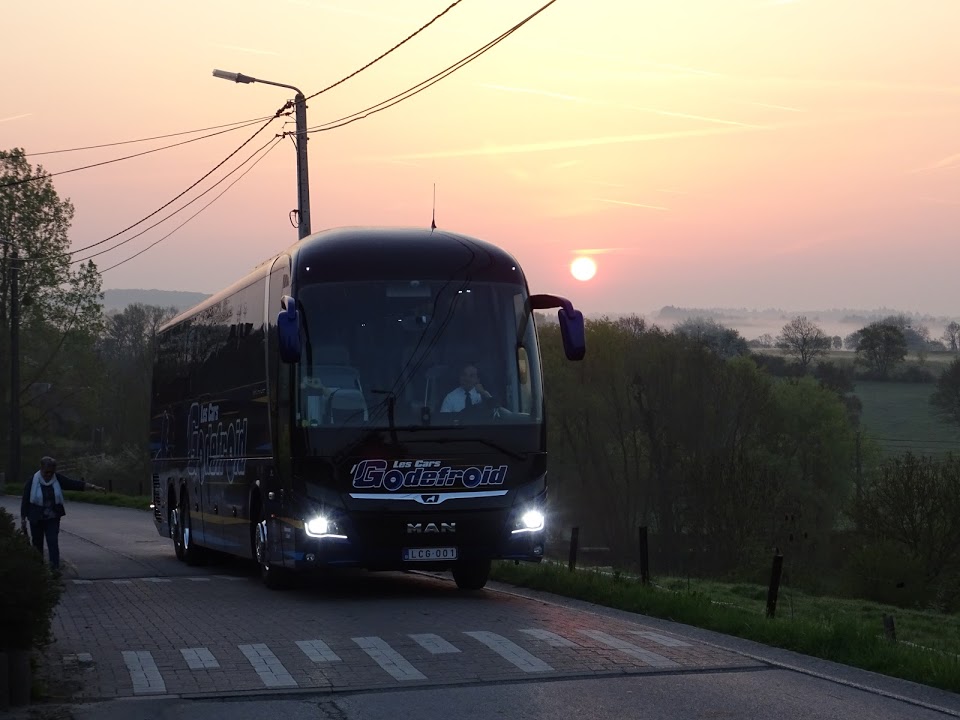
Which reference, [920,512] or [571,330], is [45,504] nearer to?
[571,330]

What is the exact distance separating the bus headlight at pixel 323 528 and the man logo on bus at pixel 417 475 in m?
0.46

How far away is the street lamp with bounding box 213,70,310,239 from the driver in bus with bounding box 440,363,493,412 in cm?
1278

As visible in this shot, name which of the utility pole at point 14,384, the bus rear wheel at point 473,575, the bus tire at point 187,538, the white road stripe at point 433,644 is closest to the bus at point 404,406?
the bus rear wheel at point 473,575

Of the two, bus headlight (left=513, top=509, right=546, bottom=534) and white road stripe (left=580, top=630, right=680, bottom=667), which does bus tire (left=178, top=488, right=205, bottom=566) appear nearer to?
bus headlight (left=513, top=509, right=546, bottom=534)

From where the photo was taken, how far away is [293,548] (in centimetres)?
1508

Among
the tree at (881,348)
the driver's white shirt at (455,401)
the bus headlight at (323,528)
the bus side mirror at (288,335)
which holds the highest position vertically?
the tree at (881,348)

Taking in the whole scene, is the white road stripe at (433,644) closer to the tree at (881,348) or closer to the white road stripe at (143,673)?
the white road stripe at (143,673)

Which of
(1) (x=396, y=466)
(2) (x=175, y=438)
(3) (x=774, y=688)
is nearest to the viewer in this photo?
(3) (x=774, y=688)

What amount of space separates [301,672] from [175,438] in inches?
538

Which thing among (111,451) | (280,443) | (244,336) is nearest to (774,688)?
(280,443)

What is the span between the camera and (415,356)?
49.6ft

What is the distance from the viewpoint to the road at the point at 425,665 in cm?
898

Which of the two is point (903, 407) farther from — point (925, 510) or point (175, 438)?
point (175, 438)

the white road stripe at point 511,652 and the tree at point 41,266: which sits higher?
the tree at point 41,266
